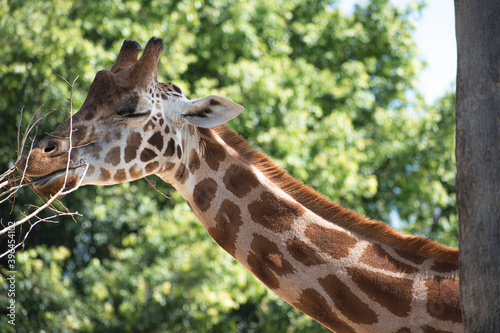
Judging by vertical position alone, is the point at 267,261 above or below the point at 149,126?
below

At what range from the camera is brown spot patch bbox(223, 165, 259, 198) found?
3539 millimetres

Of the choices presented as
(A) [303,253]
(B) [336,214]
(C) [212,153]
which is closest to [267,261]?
(A) [303,253]

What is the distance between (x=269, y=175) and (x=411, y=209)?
33.3 feet

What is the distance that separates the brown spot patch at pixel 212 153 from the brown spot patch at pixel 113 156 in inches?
21.0

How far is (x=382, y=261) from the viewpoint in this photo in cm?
315

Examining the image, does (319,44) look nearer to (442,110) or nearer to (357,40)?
(357,40)

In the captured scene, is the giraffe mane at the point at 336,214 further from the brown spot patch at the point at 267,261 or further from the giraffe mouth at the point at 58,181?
the giraffe mouth at the point at 58,181

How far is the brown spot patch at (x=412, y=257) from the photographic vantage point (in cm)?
316

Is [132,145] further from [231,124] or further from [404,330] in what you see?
[231,124]

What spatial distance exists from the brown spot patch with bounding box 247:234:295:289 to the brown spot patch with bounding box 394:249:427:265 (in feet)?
2.00

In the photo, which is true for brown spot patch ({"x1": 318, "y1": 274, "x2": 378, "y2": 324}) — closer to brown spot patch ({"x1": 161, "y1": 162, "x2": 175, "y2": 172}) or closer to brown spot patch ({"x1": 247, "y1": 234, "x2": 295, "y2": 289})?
brown spot patch ({"x1": 247, "y1": 234, "x2": 295, "y2": 289})

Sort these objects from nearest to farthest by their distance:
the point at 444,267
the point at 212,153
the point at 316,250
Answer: the point at 444,267, the point at 316,250, the point at 212,153

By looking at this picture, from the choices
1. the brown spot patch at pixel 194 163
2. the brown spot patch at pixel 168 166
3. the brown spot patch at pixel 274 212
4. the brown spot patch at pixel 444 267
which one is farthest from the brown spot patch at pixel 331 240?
the brown spot patch at pixel 168 166

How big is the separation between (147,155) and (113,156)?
0.21 meters
